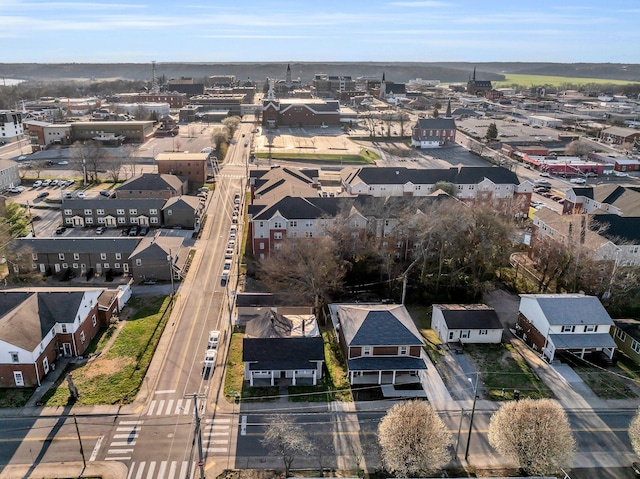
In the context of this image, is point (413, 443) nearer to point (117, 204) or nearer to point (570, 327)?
point (570, 327)

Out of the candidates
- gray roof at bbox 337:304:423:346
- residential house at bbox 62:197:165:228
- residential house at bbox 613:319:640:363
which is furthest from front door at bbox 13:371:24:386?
residential house at bbox 613:319:640:363

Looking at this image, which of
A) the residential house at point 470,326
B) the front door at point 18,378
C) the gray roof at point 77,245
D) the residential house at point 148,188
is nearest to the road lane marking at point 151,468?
the front door at point 18,378

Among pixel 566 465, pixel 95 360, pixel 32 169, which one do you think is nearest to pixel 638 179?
pixel 566 465

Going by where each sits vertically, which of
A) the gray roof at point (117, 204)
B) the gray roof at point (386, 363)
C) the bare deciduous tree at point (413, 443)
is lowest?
the gray roof at point (386, 363)

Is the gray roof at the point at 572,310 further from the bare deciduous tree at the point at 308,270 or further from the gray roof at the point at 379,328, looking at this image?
the bare deciduous tree at the point at 308,270

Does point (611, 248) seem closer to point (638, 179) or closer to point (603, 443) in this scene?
point (603, 443)
